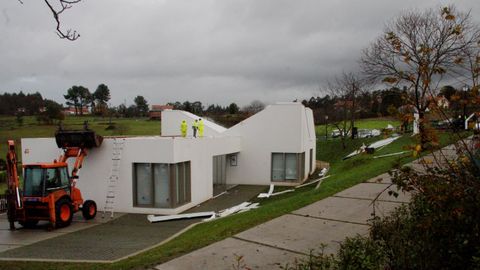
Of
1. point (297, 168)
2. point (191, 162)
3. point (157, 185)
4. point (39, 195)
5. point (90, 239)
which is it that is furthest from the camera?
point (297, 168)

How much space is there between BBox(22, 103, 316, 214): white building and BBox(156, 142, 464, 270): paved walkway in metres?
9.59

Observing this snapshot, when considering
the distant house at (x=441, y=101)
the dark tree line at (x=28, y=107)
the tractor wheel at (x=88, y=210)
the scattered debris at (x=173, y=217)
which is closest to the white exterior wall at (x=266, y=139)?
the scattered debris at (x=173, y=217)

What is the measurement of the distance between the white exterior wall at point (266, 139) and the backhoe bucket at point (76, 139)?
11.5 m

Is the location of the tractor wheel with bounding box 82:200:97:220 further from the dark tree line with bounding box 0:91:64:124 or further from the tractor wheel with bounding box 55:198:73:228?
the dark tree line with bounding box 0:91:64:124

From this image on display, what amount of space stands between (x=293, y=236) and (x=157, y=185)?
11895 millimetres

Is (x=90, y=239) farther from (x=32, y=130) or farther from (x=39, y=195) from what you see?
(x=32, y=130)

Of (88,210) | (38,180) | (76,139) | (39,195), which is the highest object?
(76,139)

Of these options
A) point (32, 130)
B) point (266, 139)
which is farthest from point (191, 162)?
point (32, 130)

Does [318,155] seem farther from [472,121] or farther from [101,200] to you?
[472,121]

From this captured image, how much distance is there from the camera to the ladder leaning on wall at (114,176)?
18.0 meters

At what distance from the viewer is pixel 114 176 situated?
18141mm

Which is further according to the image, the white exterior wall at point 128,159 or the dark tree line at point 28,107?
the dark tree line at point 28,107

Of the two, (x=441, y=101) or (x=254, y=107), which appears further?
(x=254, y=107)

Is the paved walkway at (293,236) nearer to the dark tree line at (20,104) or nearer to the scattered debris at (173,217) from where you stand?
the scattered debris at (173,217)
